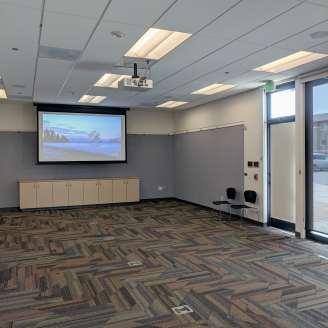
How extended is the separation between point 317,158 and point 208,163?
354cm

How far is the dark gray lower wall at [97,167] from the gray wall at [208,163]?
0.46 m

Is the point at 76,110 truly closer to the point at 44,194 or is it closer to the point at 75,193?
the point at 75,193

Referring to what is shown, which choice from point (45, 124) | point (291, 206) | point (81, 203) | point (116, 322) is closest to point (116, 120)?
point (45, 124)

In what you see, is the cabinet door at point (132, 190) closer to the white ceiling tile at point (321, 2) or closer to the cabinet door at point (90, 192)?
the cabinet door at point (90, 192)

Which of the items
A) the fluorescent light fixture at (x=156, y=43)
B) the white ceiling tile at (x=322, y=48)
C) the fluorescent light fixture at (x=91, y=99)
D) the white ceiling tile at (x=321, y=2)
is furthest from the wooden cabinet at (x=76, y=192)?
the white ceiling tile at (x=321, y=2)

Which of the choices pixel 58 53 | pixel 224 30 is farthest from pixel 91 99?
pixel 224 30

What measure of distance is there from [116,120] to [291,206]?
5.72 meters

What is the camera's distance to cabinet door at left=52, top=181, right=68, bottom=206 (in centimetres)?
916

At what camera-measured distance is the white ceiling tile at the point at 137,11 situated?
3139 mm

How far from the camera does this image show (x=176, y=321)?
298 centimetres

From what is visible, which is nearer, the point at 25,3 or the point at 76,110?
the point at 25,3

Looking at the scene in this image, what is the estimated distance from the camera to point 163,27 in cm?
372

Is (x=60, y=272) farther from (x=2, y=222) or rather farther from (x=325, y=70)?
(x=325, y=70)

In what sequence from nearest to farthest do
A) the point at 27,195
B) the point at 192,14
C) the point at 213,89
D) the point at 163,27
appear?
the point at 192,14 → the point at 163,27 → the point at 213,89 → the point at 27,195
